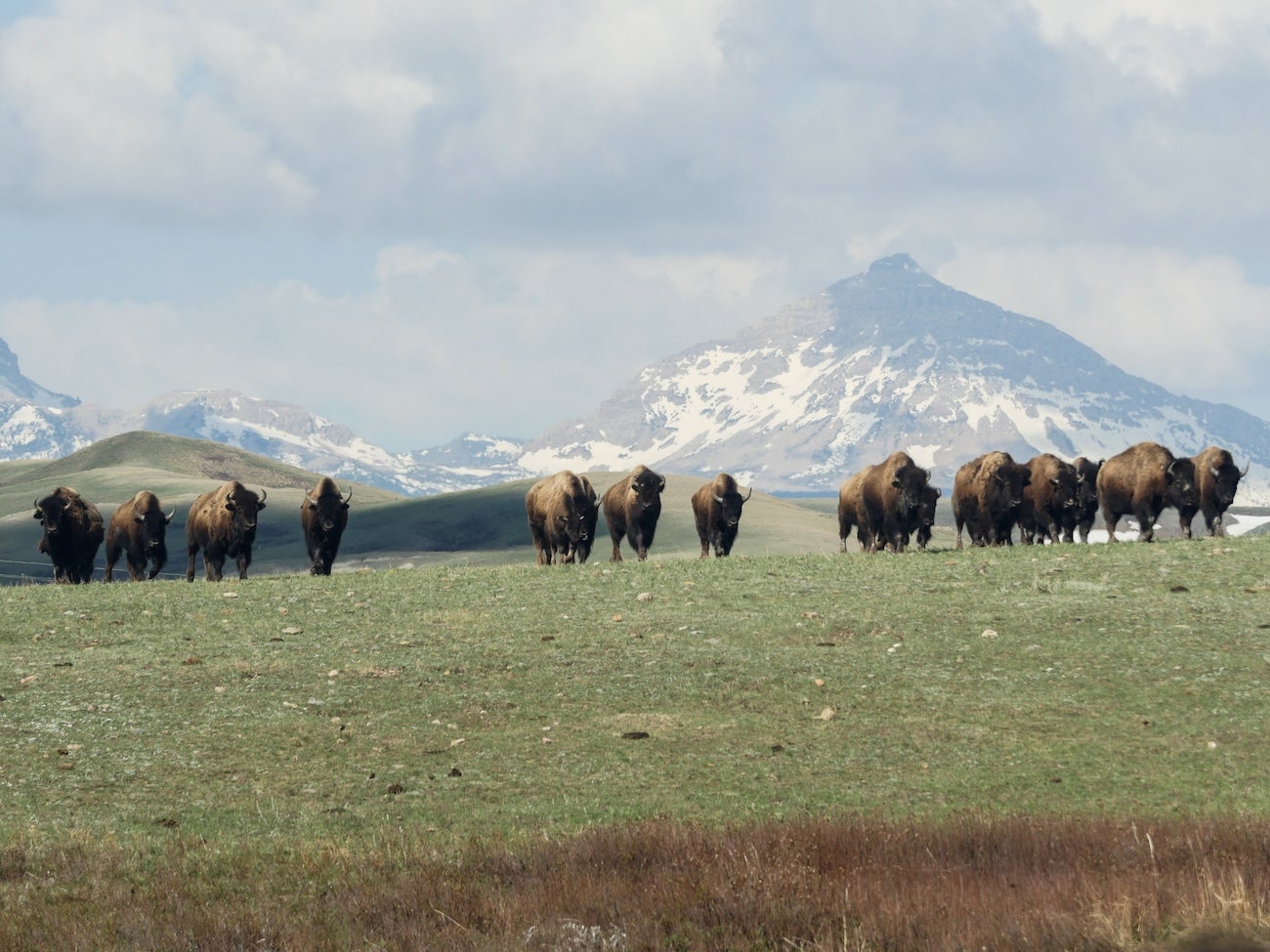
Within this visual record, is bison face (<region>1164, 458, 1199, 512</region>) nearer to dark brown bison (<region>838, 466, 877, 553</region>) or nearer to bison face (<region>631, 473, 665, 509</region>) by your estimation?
dark brown bison (<region>838, 466, 877, 553</region>)

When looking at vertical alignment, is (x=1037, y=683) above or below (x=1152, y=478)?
below

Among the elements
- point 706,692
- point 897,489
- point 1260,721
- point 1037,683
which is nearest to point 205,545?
point 897,489

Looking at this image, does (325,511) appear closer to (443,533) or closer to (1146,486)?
(1146,486)

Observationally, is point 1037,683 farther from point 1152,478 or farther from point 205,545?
point 205,545

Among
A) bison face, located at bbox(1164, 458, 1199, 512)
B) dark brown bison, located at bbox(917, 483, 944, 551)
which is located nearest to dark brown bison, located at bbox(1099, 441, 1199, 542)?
bison face, located at bbox(1164, 458, 1199, 512)

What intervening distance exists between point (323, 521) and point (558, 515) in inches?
228

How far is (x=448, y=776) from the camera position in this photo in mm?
17391

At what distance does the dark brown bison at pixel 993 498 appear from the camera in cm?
3797

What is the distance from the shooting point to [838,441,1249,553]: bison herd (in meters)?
37.5

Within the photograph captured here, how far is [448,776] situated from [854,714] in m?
5.71

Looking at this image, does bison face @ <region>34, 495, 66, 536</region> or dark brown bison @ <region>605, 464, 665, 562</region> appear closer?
bison face @ <region>34, 495, 66, 536</region>

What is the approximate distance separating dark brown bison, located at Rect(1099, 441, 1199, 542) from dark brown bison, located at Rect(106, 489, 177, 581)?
80.1ft

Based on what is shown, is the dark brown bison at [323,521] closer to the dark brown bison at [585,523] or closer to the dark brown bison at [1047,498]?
the dark brown bison at [585,523]

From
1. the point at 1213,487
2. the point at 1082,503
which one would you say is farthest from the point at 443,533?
the point at 1213,487
